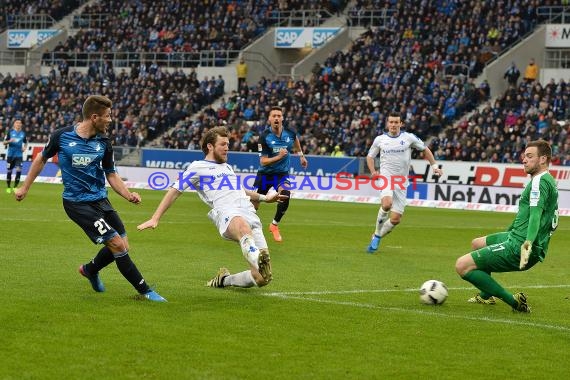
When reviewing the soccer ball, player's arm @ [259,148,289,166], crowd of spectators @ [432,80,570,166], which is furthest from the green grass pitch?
crowd of spectators @ [432,80,570,166]

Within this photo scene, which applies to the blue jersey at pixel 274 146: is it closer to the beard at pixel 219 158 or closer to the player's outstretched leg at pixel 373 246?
the player's outstretched leg at pixel 373 246

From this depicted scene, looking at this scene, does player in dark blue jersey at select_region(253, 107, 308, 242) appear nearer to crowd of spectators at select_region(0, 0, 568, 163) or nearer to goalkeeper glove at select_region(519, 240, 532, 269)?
goalkeeper glove at select_region(519, 240, 532, 269)

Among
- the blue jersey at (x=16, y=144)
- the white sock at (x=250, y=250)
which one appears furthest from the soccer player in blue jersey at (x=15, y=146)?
the white sock at (x=250, y=250)

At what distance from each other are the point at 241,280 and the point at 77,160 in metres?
2.43

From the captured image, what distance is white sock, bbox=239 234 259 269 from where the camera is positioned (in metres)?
11.0

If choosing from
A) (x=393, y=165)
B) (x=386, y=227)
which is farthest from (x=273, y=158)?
(x=386, y=227)

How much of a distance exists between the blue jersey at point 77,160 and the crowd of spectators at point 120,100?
131 ft

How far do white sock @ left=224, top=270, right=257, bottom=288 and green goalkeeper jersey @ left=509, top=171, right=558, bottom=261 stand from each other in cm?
301

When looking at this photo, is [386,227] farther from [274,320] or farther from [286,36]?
[286,36]

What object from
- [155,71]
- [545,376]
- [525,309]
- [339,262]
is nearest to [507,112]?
[155,71]

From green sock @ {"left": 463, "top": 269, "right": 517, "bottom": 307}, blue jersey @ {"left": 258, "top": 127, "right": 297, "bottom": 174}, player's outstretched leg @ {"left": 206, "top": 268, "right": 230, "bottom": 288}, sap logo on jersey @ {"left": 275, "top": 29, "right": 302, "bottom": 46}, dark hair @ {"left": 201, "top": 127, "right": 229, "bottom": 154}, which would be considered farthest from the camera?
sap logo on jersey @ {"left": 275, "top": 29, "right": 302, "bottom": 46}

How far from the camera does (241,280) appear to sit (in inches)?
476

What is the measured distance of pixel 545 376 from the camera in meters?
8.05

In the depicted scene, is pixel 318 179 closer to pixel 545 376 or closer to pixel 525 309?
pixel 525 309
